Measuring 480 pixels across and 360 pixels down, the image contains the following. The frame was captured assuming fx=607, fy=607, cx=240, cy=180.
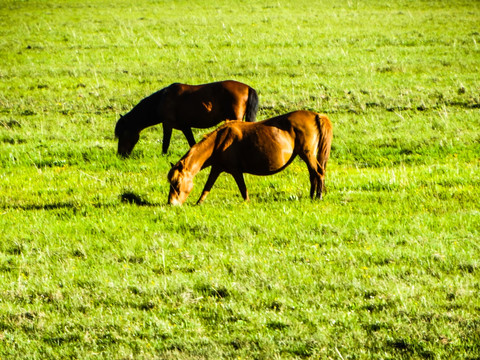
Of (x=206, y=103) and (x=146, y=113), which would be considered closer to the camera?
(x=206, y=103)

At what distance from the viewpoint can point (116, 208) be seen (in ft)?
33.4

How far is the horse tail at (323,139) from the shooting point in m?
10.2

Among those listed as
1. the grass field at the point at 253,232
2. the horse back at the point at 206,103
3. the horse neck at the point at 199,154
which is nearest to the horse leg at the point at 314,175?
the grass field at the point at 253,232

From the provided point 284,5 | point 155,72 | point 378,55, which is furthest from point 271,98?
point 284,5

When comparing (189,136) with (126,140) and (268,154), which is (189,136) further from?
(268,154)

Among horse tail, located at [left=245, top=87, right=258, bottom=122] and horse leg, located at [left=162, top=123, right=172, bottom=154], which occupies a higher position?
horse tail, located at [left=245, top=87, right=258, bottom=122]

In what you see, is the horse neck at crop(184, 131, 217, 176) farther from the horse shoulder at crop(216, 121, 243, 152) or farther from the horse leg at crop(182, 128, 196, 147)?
the horse leg at crop(182, 128, 196, 147)

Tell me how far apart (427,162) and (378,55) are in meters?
13.2

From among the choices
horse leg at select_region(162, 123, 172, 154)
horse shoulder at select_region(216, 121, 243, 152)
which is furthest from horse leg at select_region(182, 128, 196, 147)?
horse shoulder at select_region(216, 121, 243, 152)

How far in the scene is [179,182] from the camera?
970 cm

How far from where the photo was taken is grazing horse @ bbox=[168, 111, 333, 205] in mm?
9867

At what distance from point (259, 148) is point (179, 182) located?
4.66 ft

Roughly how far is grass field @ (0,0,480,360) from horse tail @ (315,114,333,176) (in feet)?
1.97

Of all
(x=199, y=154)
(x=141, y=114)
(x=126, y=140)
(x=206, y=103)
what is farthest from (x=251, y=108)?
(x=199, y=154)
